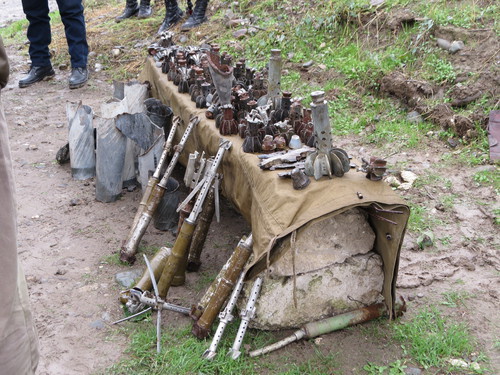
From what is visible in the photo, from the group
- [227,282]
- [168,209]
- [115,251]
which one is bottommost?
[115,251]

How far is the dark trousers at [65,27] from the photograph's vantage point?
663cm

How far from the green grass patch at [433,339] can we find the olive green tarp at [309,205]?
0.22m

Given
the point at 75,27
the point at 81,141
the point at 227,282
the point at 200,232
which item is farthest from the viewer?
the point at 75,27

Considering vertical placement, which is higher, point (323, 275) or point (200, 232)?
point (323, 275)

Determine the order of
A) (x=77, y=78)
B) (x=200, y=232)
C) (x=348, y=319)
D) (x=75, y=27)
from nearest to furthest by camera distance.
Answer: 1. (x=348, y=319)
2. (x=200, y=232)
3. (x=75, y=27)
4. (x=77, y=78)

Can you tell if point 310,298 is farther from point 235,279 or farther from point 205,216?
point 205,216

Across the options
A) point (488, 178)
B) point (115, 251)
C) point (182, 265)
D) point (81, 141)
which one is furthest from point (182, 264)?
point (488, 178)

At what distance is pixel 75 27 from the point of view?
265 inches

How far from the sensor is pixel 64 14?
664cm

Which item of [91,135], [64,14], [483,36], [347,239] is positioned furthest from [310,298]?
[64,14]

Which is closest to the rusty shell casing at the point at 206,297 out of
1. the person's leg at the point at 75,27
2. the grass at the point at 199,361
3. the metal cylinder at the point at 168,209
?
the grass at the point at 199,361

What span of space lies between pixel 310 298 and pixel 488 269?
4.58ft

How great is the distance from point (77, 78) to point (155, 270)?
4.85 metres

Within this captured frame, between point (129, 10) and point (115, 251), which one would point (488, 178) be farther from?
point (129, 10)
